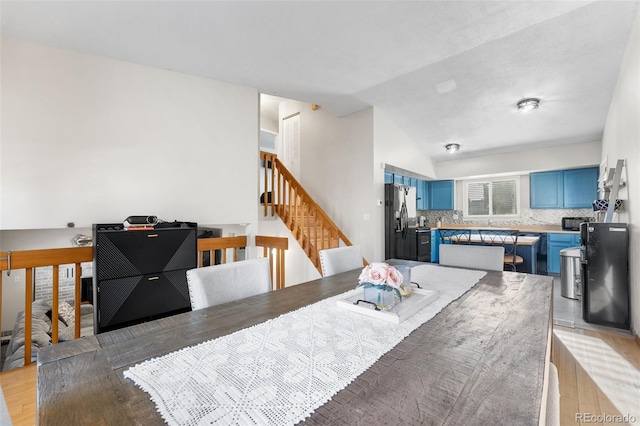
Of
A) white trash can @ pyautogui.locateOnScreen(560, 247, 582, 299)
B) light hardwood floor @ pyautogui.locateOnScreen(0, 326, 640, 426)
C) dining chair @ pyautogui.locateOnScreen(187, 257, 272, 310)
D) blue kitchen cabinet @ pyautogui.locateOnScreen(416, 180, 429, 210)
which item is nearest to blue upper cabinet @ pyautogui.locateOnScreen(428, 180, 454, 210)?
blue kitchen cabinet @ pyautogui.locateOnScreen(416, 180, 429, 210)

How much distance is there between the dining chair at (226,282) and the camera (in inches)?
53.4

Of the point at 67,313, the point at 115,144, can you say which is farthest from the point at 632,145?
the point at 67,313

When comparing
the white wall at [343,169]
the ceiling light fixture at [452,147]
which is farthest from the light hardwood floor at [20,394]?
the ceiling light fixture at [452,147]

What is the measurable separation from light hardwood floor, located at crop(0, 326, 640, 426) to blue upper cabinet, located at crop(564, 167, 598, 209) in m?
3.47

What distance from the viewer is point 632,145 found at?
2.49 meters

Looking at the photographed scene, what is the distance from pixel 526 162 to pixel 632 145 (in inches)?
127

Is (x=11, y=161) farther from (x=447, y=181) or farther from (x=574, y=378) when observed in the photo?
(x=447, y=181)

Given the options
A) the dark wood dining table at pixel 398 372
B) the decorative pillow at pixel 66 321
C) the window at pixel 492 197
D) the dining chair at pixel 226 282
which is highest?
the window at pixel 492 197

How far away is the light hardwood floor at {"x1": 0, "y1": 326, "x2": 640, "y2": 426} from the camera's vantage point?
165 cm

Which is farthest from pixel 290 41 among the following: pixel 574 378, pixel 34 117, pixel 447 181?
pixel 447 181

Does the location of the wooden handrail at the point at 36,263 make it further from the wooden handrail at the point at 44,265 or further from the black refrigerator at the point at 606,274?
the black refrigerator at the point at 606,274

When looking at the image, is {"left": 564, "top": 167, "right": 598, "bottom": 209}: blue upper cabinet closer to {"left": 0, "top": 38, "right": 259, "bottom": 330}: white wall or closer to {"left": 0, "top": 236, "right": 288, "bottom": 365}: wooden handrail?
{"left": 0, "top": 38, "right": 259, "bottom": 330}: white wall

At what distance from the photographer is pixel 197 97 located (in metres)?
3.18

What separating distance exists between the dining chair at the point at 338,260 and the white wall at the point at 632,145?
2.41 m
